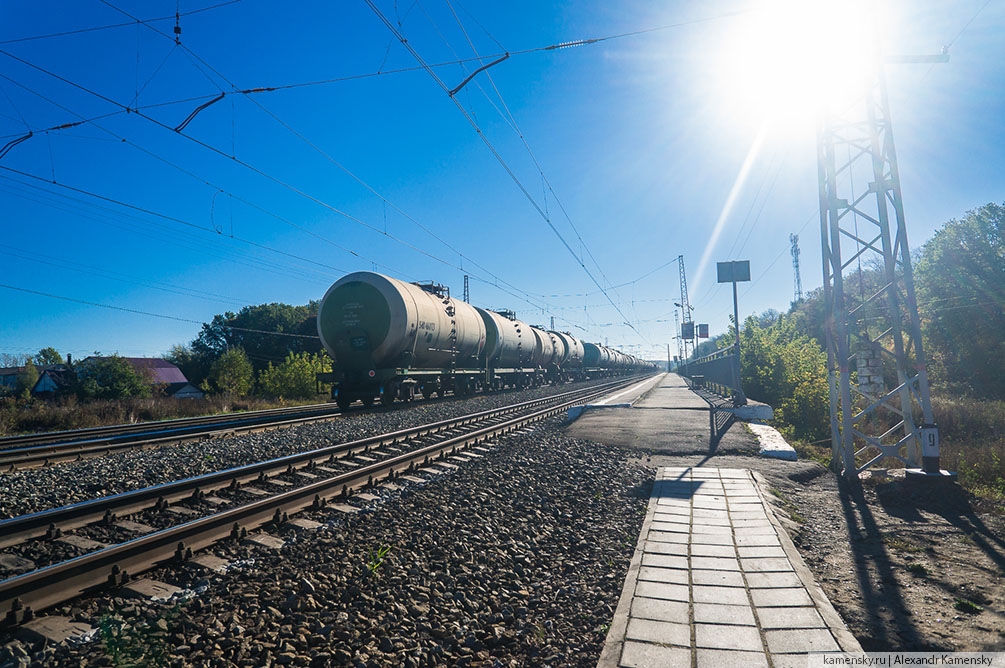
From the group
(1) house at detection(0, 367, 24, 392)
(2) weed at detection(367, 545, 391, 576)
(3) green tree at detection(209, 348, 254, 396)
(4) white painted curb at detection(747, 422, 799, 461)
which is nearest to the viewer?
(2) weed at detection(367, 545, 391, 576)

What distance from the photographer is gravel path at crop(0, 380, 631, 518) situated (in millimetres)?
6199

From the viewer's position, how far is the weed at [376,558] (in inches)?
151

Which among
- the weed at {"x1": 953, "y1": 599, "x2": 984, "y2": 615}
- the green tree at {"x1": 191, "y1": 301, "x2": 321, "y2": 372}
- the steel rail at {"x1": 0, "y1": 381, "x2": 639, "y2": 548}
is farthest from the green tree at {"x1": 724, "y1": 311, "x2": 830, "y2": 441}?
the green tree at {"x1": 191, "y1": 301, "x2": 321, "y2": 372}

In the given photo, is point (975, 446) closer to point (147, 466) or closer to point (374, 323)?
point (374, 323)

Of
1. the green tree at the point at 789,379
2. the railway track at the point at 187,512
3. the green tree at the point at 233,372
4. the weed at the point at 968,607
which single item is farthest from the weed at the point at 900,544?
the green tree at the point at 233,372

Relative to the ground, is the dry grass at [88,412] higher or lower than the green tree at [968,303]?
lower

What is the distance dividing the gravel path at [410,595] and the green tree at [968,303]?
3521cm

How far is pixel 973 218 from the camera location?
35.9 m

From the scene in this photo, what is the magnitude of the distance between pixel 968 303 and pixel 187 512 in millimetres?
42505

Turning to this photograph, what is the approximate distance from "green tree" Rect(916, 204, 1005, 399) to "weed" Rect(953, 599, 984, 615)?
34172 mm

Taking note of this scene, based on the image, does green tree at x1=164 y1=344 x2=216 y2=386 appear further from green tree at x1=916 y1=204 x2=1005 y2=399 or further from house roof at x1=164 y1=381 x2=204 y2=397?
green tree at x1=916 y1=204 x2=1005 y2=399

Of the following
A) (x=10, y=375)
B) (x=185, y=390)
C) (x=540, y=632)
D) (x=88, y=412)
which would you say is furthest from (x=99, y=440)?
(x=10, y=375)

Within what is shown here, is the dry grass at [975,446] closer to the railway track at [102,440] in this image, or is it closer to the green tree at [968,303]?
the railway track at [102,440]

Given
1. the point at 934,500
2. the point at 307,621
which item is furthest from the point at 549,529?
the point at 934,500
